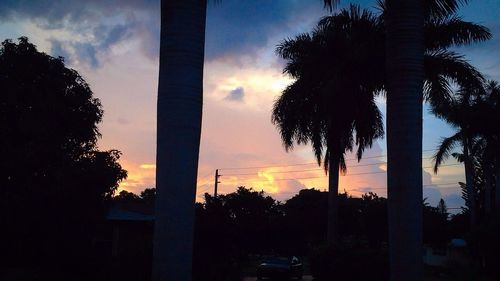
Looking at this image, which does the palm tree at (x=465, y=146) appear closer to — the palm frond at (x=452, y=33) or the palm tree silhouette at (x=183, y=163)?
the palm frond at (x=452, y=33)

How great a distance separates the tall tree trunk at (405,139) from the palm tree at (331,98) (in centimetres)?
1263

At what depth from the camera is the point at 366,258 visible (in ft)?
70.8

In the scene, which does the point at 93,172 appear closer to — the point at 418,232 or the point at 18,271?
the point at 18,271

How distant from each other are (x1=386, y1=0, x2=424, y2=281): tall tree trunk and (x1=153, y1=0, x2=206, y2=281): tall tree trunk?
3.81 meters

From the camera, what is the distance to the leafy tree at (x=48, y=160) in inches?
642

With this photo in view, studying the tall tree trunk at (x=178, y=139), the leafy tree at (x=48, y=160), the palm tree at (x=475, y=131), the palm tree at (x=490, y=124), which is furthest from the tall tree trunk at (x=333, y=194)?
the tall tree trunk at (x=178, y=139)

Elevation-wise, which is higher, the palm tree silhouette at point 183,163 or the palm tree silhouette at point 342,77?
the palm tree silhouette at point 342,77

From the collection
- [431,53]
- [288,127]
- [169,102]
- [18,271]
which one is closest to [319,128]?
[288,127]

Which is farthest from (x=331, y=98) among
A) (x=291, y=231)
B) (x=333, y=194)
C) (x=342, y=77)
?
(x=291, y=231)

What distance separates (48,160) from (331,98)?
41.3 ft

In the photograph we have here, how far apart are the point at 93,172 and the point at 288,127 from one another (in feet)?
40.7

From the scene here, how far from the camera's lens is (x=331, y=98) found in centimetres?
2527

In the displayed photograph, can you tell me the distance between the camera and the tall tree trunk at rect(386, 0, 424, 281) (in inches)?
400

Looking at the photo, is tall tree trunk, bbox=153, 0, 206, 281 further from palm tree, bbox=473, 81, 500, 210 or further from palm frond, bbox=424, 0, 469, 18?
palm tree, bbox=473, 81, 500, 210
